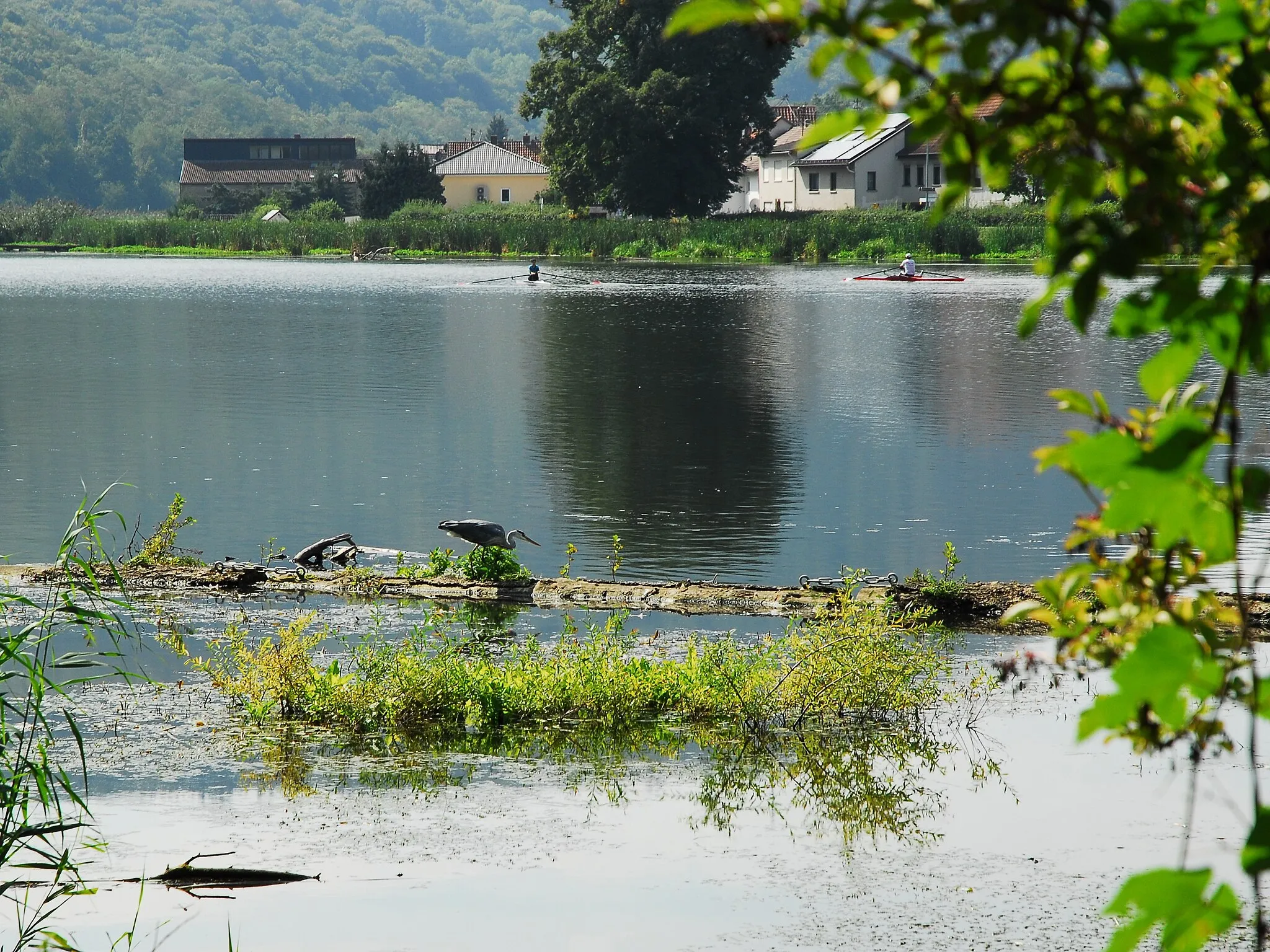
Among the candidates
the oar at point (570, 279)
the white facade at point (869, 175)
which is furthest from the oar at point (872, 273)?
the white facade at point (869, 175)

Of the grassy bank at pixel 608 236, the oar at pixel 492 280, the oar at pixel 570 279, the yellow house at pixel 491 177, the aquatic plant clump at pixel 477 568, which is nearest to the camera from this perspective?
the aquatic plant clump at pixel 477 568

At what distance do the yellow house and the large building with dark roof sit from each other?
22211 millimetres

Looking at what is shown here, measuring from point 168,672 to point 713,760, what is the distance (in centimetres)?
482

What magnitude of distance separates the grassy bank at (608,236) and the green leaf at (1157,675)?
8446 cm

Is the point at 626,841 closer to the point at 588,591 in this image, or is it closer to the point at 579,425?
the point at 588,591

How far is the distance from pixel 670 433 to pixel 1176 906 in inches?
1081

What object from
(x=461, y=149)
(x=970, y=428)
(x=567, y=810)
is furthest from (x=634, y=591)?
(x=461, y=149)

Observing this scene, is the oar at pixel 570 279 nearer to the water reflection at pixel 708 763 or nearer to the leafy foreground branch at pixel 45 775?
the leafy foreground branch at pixel 45 775

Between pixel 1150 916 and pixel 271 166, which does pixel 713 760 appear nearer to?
pixel 1150 916

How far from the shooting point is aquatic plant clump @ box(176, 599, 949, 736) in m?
11.5

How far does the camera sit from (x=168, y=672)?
1322 centimetres

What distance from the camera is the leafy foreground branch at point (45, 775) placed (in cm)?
678

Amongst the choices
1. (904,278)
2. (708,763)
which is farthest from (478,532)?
(904,278)

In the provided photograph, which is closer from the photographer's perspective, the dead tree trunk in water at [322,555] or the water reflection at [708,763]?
the water reflection at [708,763]
